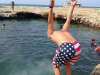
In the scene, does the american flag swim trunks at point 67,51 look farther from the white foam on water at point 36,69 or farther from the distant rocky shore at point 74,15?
the distant rocky shore at point 74,15

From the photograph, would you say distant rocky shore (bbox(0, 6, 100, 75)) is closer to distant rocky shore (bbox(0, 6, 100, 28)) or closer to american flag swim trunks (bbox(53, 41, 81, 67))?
distant rocky shore (bbox(0, 6, 100, 28))

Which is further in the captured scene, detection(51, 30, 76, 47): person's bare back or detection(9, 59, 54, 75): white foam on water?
detection(9, 59, 54, 75): white foam on water

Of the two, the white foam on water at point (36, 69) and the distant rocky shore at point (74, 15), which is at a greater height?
the distant rocky shore at point (74, 15)

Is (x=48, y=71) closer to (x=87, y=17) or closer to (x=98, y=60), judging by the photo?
(x=98, y=60)

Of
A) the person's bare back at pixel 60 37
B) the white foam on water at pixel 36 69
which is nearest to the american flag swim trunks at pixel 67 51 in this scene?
the person's bare back at pixel 60 37

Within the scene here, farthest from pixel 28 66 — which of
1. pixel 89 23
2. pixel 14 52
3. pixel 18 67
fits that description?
pixel 89 23

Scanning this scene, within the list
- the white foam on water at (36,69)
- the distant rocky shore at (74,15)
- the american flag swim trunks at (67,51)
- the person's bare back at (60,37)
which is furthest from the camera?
the distant rocky shore at (74,15)

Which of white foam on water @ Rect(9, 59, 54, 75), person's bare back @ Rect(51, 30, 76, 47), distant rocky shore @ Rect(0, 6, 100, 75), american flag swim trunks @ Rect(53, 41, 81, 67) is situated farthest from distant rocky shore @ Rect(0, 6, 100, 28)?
american flag swim trunks @ Rect(53, 41, 81, 67)

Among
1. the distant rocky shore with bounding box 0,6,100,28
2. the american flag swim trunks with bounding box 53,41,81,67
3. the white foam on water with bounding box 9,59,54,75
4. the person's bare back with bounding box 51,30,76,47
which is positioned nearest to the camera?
the american flag swim trunks with bounding box 53,41,81,67

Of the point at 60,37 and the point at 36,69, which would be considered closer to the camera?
the point at 60,37

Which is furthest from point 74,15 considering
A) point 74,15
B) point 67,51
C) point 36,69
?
point 67,51

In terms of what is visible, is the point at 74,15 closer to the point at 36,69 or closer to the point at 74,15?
the point at 74,15

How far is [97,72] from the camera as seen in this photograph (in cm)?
402

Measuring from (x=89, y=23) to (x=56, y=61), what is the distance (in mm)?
17066
